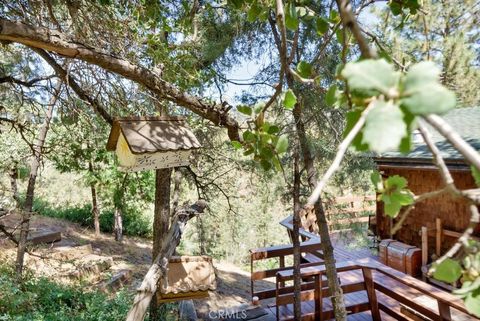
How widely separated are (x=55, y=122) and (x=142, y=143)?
431cm

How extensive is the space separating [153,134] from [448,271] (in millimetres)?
2201

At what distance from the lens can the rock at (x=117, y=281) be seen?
7363mm

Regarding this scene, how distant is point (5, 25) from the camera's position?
1.70m

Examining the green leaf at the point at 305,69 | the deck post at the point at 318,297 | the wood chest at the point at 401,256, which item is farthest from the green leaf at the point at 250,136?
the wood chest at the point at 401,256

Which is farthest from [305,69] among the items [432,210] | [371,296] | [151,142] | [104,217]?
[104,217]

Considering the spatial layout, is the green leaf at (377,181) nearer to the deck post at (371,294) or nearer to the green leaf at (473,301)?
the green leaf at (473,301)

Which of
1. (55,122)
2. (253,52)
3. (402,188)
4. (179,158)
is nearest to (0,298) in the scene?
(55,122)

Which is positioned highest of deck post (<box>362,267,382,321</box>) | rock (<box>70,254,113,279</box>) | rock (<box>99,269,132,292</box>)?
deck post (<box>362,267,382,321</box>)

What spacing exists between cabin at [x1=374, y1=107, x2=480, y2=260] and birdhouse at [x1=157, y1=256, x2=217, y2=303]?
3053 mm

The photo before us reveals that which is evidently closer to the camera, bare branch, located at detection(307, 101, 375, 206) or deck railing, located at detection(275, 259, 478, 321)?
bare branch, located at detection(307, 101, 375, 206)

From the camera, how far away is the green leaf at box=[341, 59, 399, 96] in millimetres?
364

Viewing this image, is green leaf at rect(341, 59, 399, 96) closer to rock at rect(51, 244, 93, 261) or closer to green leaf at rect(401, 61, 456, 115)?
green leaf at rect(401, 61, 456, 115)

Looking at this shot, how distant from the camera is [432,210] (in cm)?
596

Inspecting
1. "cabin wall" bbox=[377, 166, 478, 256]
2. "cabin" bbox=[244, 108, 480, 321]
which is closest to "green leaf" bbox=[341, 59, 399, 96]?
"cabin" bbox=[244, 108, 480, 321]
